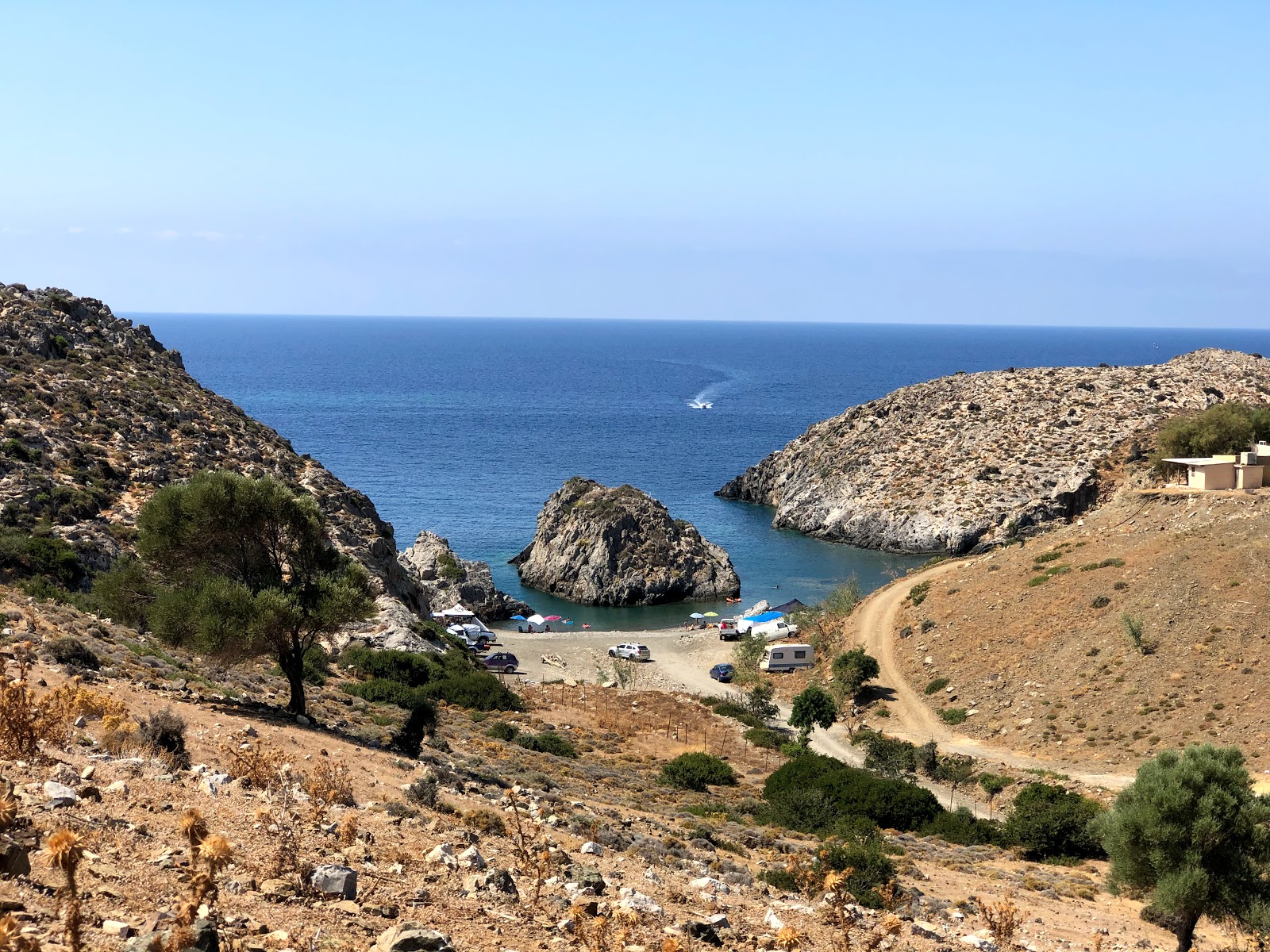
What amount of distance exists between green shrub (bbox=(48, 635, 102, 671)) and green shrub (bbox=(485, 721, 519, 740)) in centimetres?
1087

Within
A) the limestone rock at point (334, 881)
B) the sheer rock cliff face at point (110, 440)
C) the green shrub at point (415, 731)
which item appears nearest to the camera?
the limestone rock at point (334, 881)

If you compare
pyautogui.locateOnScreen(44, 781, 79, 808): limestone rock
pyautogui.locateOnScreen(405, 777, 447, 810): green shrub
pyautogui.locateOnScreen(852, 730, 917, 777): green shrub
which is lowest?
pyautogui.locateOnScreen(852, 730, 917, 777): green shrub

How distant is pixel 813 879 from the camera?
14.4 meters

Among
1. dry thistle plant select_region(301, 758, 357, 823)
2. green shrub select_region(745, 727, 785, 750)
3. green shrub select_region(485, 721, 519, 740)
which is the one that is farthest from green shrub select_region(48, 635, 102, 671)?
green shrub select_region(745, 727, 785, 750)

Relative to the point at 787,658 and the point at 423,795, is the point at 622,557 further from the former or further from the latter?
the point at 423,795

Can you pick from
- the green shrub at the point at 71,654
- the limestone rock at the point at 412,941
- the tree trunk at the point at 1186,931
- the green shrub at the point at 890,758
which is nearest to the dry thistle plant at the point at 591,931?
the limestone rock at the point at 412,941

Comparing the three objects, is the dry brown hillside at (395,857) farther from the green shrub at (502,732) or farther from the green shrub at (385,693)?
the green shrub at (385,693)

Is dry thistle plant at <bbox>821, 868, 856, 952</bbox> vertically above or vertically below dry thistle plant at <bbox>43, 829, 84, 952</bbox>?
below

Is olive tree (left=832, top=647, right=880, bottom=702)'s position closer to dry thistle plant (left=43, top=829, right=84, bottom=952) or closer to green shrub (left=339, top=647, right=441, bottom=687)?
green shrub (left=339, top=647, right=441, bottom=687)

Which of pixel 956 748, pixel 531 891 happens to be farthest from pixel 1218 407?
pixel 531 891

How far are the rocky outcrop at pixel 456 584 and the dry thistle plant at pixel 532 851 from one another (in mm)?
46011

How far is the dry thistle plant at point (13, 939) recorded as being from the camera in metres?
5.54

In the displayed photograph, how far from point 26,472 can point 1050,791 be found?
34.2 metres

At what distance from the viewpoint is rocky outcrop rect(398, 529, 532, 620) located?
6150 cm
